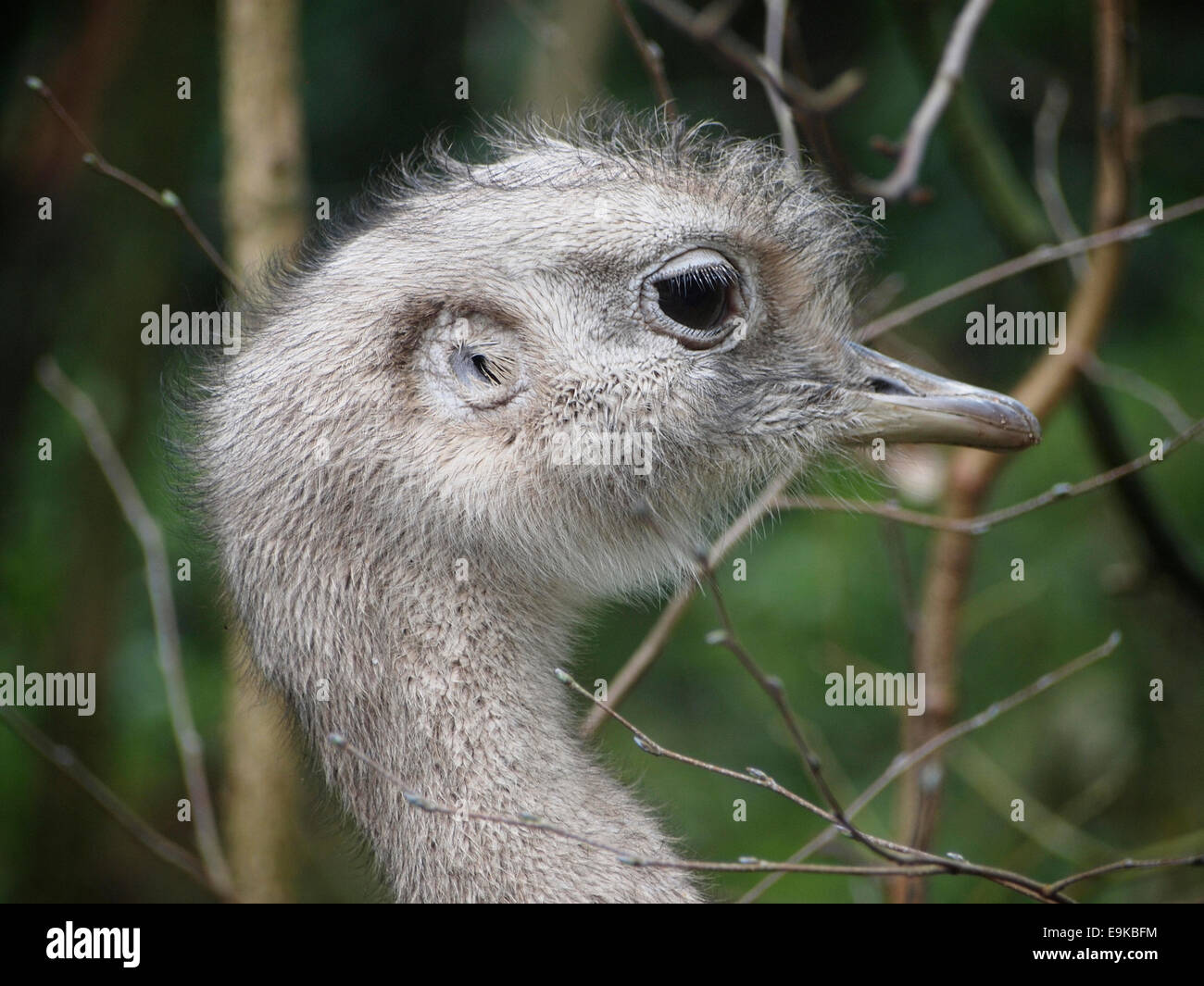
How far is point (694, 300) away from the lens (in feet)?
6.99

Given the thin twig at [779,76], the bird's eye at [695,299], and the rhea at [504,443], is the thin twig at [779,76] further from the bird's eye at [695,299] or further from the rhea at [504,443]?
the bird's eye at [695,299]

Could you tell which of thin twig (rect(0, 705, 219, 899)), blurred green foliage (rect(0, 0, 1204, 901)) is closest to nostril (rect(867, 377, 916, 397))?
blurred green foliage (rect(0, 0, 1204, 901))

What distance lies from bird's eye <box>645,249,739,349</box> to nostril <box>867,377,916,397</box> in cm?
29

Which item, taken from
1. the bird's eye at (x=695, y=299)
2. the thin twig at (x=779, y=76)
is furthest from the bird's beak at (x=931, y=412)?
the thin twig at (x=779, y=76)

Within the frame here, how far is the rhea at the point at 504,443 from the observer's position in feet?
6.47

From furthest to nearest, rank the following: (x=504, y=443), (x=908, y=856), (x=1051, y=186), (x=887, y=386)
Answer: (x=1051, y=186) < (x=887, y=386) < (x=504, y=443) < (x=908, y=856)

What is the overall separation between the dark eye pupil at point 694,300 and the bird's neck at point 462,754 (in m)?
0.52

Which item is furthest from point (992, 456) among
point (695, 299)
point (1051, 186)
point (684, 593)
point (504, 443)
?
point (504, 443)

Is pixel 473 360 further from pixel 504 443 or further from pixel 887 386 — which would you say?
pixel 887 386

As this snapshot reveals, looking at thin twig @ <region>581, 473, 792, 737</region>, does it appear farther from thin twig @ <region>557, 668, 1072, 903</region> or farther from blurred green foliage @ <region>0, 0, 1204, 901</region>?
blurred green foliage @ <region>0, 0, 1204, 901</region>

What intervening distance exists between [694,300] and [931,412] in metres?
0.44

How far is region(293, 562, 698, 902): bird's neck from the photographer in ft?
6.25

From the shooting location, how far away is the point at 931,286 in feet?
16.7
